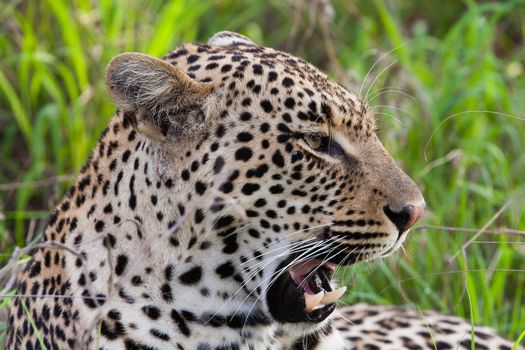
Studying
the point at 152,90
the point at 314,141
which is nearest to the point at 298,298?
the point at 314,141

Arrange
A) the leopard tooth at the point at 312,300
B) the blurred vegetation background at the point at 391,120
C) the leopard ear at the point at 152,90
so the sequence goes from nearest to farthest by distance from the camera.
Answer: the leopard ear at the point at 152,90
the leopard tooth at the point at 312,300
the blurred vegetation background at the point at 391,120

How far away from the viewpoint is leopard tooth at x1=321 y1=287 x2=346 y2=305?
4.06 meters

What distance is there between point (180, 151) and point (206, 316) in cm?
60

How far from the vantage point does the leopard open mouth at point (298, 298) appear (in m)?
4.08

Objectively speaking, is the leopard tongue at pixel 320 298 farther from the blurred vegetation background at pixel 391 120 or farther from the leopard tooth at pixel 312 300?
the blurred vegetation background at pixel 391 120

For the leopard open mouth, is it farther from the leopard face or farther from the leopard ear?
the leopard ear

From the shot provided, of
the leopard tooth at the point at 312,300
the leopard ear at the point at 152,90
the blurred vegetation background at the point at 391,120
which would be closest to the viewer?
the leopard ear at the point at 152,90

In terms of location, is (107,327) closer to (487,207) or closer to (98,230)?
(98,230)

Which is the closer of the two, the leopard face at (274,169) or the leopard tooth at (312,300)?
the leopard face at (274,169)

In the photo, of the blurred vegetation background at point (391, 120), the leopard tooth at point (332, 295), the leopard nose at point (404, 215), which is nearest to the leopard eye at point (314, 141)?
the leopard nose at point (404, 215)

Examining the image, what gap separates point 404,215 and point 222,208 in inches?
25.4

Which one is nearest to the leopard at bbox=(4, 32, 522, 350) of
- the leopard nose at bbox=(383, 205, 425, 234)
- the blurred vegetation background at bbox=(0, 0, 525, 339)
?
the leopard nose at bbox=(383, 205, 425, 234)

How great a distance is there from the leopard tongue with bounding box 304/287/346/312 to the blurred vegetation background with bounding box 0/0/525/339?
1716mm

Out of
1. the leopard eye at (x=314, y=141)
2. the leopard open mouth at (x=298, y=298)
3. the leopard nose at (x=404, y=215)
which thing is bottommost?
the leopard open mouth at (x=298, y=298)
